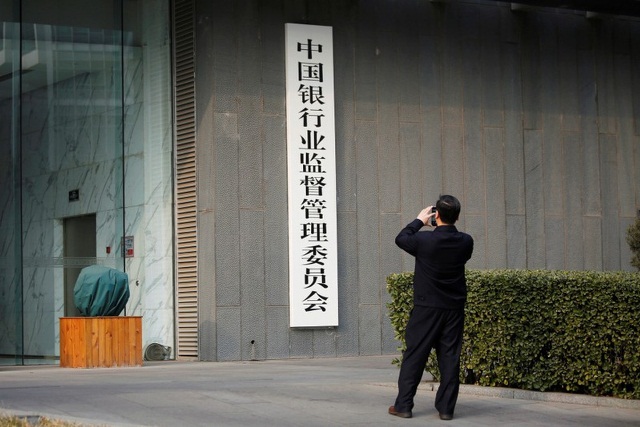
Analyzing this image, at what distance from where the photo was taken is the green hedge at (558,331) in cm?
1087

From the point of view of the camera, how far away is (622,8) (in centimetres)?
2075

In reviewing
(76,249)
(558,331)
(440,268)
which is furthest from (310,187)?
(440,268)

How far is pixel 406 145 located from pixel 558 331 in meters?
8.61

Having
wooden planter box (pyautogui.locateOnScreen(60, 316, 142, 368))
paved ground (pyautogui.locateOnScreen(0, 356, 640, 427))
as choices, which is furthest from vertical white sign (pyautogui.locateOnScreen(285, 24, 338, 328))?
paved ground (pyautogui.locateOnScreen(0, 356, 640, 427))

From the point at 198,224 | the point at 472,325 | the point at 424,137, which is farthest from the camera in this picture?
the point at 424,137

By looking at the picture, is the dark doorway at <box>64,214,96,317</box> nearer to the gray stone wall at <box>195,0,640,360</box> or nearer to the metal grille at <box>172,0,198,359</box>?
the metal grille at <box>172,0,198,359</box>

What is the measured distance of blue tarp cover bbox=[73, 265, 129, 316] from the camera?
625 inches

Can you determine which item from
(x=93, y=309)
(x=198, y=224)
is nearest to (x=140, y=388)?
(x=93, y=309)

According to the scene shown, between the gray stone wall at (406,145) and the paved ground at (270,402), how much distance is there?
432cm

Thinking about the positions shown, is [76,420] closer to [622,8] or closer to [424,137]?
[424,137]

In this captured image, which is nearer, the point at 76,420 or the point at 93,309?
the point at 76,420

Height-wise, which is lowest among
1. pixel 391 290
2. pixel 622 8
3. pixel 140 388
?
pixel 140 388

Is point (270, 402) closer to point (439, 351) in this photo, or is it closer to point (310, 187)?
point (439, 351)

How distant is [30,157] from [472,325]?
9.39m
